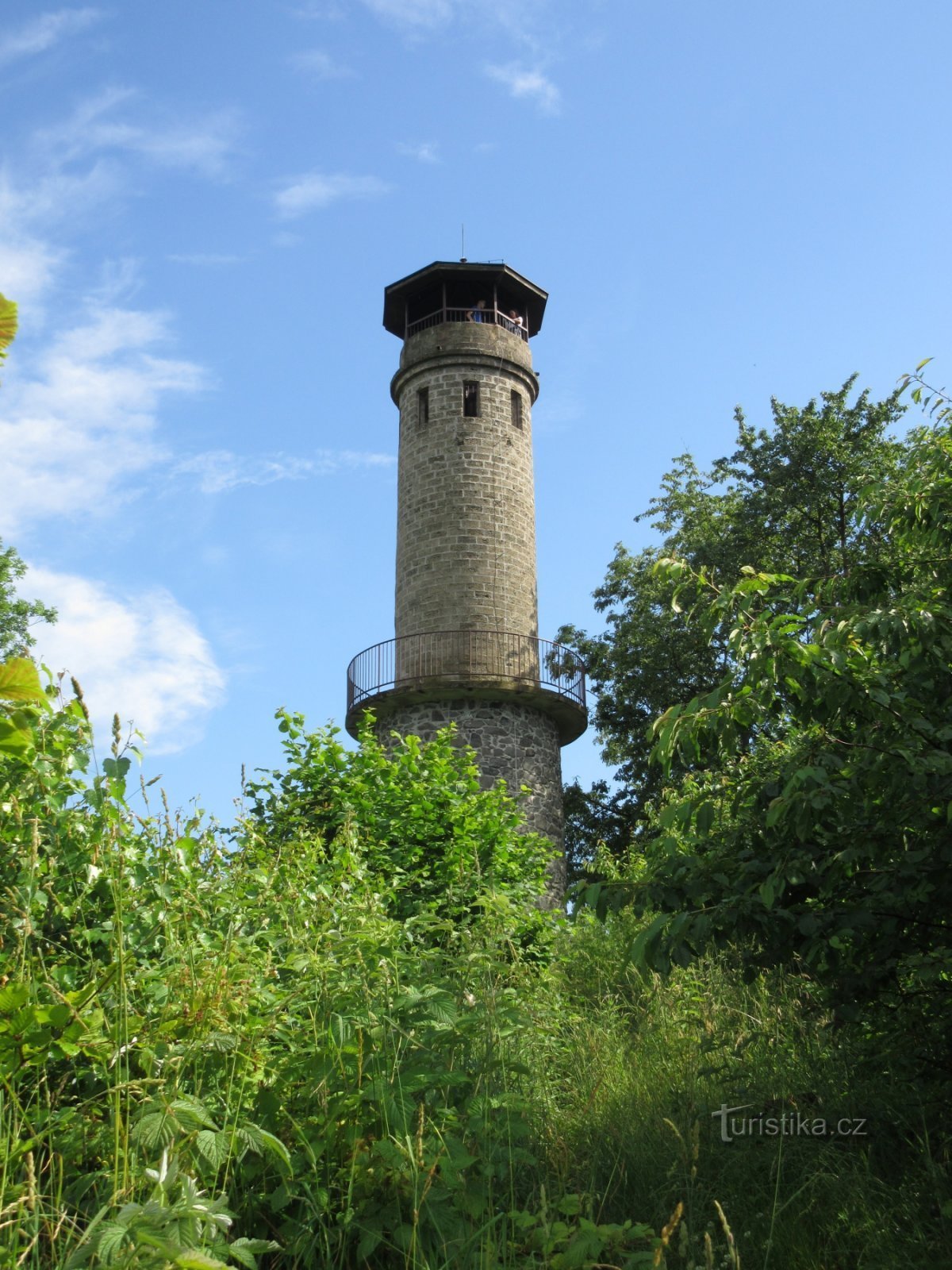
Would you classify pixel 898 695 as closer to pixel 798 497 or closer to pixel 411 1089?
pixel 411 1089

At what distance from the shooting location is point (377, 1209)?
10.8 feet

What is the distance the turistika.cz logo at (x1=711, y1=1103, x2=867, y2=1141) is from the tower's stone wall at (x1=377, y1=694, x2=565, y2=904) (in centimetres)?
1201

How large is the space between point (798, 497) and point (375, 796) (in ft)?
40.3

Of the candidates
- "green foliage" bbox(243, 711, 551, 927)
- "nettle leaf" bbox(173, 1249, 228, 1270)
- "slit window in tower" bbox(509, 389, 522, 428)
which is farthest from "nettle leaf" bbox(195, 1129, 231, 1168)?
"slit window in tower" bbox(509, 389, 522, 428)

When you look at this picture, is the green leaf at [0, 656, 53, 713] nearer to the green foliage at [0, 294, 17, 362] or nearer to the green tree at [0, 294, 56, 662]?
the green foliage at [0, 294, 17, 362]

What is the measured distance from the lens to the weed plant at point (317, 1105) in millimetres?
2846

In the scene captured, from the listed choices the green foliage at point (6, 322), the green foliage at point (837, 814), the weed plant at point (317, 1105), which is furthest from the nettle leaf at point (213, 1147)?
the green foliage at point (6, 322)

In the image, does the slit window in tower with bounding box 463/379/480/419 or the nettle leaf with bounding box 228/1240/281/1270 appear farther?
the slit window in tower with bounding box 463/379/480/419

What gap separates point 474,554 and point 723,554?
503 cm

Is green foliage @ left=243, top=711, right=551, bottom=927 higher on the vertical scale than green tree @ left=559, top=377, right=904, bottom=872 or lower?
lower

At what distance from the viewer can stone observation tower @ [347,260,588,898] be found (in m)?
17.2

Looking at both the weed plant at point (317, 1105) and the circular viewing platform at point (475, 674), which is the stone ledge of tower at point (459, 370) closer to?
the circular viewing platform at point (475, 674)

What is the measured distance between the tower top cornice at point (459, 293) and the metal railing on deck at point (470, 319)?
6.2 inches

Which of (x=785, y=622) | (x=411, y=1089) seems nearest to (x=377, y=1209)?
(x=411, y=1089)
